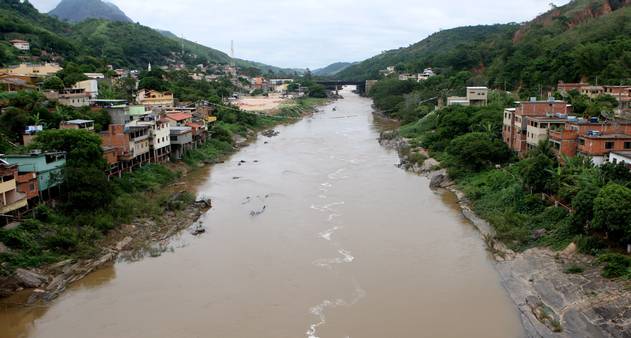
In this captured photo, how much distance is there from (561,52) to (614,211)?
93.2ft

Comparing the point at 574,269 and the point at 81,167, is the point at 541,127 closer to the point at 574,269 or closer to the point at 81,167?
the point at 574,269

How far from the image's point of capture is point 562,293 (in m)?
11.3

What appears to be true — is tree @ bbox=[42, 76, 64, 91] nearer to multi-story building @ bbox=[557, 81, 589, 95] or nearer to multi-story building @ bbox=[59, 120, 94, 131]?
multi-story building @ bbox=[59, 120, 94, 131]

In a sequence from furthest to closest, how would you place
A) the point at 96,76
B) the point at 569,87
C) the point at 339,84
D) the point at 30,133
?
the point at 339,84 → the point at 96,76 → the point at 569,87 → the point at 30,133

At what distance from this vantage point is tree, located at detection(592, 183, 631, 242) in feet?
38.2

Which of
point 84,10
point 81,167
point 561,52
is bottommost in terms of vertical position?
point 81,167

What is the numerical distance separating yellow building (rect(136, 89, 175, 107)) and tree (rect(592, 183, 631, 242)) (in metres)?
28.2

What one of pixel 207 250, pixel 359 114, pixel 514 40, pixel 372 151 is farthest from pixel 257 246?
pixel 514 40

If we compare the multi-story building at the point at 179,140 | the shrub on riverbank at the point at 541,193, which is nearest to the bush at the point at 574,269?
the shrub on riverbank at the point at 541,193

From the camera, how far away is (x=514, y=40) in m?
58.2

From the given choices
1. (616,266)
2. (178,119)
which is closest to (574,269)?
(616,266)

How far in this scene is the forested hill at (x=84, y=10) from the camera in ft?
559

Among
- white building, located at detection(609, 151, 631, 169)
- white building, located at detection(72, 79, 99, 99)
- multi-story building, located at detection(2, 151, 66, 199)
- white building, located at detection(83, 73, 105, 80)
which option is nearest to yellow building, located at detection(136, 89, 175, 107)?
white building, located at detection(83, 73, 105, 80)

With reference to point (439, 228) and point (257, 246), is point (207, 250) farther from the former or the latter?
point (439, 228)
